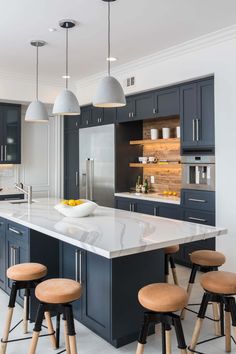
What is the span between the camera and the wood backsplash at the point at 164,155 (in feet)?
18.2

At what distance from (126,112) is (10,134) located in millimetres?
2184

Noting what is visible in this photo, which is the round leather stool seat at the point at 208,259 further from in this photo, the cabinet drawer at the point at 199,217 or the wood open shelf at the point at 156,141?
the wood open shelf at the point at 156,141

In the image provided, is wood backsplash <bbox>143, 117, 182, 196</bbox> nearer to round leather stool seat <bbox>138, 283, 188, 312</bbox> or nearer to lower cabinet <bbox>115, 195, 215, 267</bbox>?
lower cabinet <bbox>115, 195, 215, 267</bbox>

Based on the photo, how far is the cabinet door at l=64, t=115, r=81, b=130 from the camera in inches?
275

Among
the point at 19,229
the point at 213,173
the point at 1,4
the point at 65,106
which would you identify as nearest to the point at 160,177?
the point at 213,173

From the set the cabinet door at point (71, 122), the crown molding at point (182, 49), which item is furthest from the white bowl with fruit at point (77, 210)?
the cabinet door at point (71, 122)

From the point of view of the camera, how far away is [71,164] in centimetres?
720

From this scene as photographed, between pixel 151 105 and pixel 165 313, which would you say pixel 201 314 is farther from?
pixel 151 105

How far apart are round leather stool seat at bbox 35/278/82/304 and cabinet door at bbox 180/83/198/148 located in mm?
2843

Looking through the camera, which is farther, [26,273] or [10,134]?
[10,134]

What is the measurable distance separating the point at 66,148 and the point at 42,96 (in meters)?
1.21

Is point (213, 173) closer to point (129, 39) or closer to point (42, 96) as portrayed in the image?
point (129, 39)

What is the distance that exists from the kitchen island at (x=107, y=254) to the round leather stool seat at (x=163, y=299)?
253mm

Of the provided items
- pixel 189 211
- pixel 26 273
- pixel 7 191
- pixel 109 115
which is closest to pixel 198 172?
pixel 189 211
